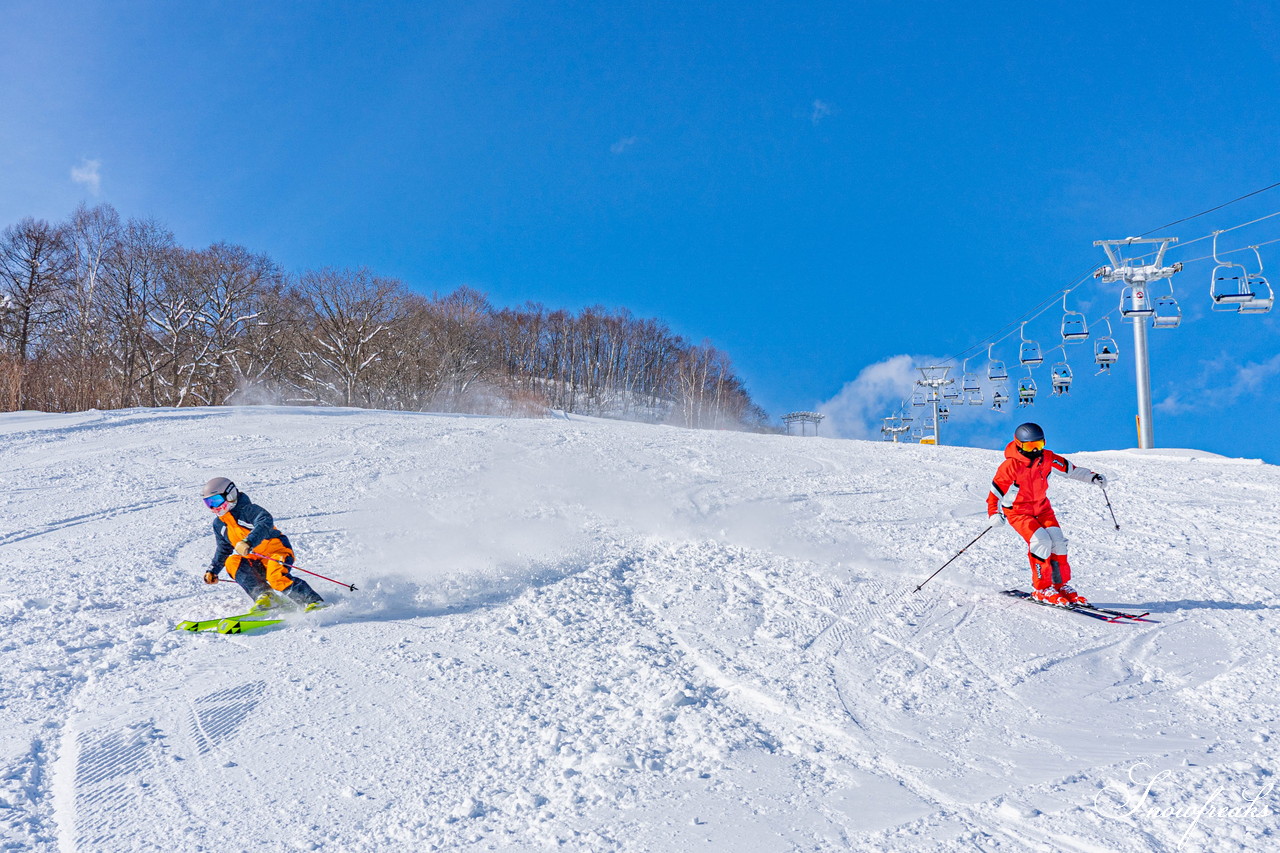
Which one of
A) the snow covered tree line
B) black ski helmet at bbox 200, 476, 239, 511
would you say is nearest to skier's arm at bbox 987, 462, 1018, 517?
black ski helmet at bbox 200, 476, 239, 511

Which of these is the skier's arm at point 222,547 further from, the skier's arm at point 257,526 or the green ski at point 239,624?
the green ski at point 239,624

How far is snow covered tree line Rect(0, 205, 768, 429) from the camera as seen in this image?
32.7 metres

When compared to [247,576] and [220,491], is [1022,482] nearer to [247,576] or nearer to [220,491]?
[247,576]

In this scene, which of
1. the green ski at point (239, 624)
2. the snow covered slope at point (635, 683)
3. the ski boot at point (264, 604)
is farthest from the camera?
the ski boot at point (264, 604)

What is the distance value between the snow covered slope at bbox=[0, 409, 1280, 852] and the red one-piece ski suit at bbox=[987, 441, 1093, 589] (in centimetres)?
41

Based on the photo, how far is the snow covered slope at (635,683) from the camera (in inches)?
126

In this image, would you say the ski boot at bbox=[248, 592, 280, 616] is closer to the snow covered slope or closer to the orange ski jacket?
the snow covered slope

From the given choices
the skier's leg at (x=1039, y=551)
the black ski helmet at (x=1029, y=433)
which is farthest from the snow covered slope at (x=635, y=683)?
the black ski helmet at (x=1029, y=433)

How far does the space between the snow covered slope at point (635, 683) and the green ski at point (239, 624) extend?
5.9 inches

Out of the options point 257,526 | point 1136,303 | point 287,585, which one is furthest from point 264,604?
point 1136,303

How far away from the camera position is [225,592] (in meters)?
6.61

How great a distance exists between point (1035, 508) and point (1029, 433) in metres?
0.76

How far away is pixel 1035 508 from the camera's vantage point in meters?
6.77

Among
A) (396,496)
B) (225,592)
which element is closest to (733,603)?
(225,592)
